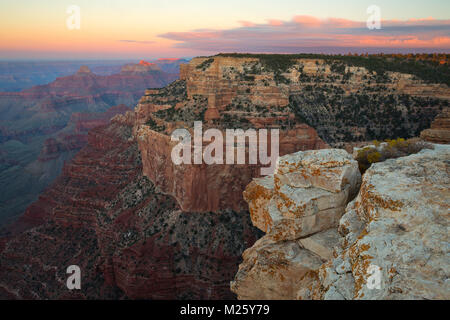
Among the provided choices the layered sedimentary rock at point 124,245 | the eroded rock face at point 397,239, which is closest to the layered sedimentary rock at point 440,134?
the eroded rock face at point 397,239

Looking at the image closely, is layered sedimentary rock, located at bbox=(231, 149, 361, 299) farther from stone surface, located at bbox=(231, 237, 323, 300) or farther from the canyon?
the canyon

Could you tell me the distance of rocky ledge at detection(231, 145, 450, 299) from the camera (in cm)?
747

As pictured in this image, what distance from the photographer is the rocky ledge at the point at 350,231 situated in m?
7.47

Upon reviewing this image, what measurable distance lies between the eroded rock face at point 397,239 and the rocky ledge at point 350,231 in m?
0.02

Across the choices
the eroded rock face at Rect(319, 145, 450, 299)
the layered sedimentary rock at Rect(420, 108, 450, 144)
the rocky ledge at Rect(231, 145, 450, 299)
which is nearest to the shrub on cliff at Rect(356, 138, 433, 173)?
the rocky ledge at Rect(231, 145, 450, 299)

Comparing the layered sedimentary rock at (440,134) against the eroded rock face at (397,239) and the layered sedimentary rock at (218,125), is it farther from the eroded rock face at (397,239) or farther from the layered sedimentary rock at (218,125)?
the layered sedimentary rock at (218,125)

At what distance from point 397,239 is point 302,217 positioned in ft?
13.3

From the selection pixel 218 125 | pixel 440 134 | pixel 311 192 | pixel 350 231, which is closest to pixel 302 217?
pixel 311 192

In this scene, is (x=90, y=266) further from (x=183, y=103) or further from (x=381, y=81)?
(x=381, y=81)

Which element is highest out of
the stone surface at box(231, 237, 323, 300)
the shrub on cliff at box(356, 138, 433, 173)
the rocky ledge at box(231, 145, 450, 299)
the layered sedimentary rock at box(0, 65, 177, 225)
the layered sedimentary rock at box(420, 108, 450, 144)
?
the layered sedimentary rock at box(420, 108, 450, 144)

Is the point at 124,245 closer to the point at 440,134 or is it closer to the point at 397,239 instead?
the point at 440,134

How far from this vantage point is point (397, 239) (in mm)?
8125

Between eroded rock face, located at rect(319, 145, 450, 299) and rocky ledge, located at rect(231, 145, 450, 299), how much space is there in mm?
23

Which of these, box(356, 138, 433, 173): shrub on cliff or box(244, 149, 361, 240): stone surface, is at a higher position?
box(356, 138, 433, 173): shrub on cliff
